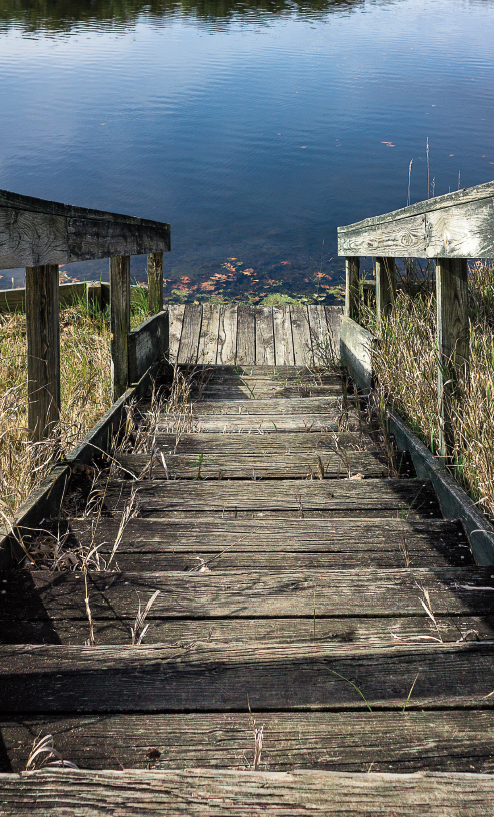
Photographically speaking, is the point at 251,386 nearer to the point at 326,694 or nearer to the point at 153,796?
the point at 326,694

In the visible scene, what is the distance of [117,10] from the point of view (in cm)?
4378

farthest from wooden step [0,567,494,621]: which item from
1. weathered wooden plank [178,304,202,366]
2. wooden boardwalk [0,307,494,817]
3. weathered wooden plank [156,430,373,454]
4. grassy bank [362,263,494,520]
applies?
weathered wooden plank [178,304,202,366]

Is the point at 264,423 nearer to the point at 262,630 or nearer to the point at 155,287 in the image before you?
the point at 155,287

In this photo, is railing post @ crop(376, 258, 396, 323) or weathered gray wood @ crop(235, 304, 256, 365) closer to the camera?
railing post @ crop(376, 258, 396, 323)

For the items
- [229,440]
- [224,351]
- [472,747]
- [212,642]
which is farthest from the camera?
[224,351]

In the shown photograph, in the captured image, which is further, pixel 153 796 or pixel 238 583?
pixel 238 583

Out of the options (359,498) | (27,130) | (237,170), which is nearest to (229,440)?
(359,498)

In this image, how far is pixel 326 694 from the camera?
4.10 ft

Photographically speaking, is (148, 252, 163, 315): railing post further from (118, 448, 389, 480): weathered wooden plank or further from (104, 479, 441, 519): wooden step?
(104, 479, 441, 519): wooden step

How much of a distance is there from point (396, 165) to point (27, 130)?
14.8 metres

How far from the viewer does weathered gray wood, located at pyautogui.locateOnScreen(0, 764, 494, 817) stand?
2.95 ft

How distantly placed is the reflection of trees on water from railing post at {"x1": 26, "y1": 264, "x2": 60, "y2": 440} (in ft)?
156

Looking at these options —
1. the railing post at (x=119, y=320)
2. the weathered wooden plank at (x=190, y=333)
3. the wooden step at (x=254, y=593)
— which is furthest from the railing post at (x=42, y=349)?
the weathered wooden plank at (x=190, y=333)

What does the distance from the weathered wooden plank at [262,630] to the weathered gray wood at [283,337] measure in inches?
195
